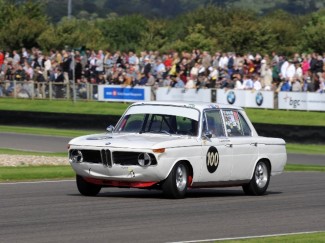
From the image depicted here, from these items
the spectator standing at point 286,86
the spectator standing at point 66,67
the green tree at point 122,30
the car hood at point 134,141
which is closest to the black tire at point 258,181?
the car hood at point 134,141

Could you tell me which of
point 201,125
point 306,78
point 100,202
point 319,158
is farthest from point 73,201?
point 306,78

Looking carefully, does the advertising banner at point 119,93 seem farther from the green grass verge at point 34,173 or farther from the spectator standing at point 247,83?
the green grass verge at point 34,173

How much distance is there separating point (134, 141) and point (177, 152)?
0.66m

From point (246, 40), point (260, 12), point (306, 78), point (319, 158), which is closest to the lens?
point (319, 158)

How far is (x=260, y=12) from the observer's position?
18138cm

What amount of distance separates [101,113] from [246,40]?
1210 inches

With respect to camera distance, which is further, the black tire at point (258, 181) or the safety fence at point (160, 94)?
the safety fence at point (160, 94)

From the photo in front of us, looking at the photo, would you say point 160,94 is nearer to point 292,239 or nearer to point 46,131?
point 46,131

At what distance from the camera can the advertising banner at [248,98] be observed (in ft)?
127

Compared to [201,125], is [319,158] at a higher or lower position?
lower

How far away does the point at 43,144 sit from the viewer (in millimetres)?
32969

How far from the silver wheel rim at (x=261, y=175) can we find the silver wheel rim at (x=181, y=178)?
2.13m

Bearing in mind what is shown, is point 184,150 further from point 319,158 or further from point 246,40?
point 246,40

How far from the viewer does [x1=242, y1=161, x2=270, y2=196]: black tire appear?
17719mm
